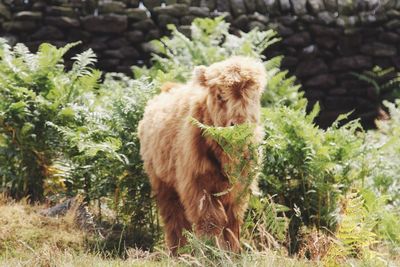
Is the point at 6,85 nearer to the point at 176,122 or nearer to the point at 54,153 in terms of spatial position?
the point at 54,153

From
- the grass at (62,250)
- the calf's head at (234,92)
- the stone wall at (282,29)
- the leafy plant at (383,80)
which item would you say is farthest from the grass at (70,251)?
the leafy plant at (383,80)

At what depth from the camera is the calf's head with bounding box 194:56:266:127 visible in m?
5.68

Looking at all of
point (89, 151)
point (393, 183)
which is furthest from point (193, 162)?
point (393, 183)

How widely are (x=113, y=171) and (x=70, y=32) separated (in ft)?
20.2

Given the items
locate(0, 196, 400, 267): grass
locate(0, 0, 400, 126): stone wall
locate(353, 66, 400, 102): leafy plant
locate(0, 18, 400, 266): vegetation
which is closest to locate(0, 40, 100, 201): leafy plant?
locate(0, 18, 400, 266): vegetation

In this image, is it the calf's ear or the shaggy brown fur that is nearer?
the shaggy brown fur

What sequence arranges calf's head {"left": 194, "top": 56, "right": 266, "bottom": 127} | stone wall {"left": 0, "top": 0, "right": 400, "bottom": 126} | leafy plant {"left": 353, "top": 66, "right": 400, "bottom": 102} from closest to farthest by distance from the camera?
calf's head {"left": 194, "top": 56, "right": 266, "bottom": 127}
stone wall {"left": 0, "top": 0, "right": 400, "bottom": 126}
leafy plant {"left": 353, "top": 66, "right": 400, "bottom": 102}

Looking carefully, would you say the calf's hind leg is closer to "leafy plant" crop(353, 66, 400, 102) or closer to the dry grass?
the dry grass

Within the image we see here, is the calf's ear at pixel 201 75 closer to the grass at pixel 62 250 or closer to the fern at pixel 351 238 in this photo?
the grass at pixel 62 250

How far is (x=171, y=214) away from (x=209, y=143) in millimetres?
1141

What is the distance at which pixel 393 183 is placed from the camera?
8875 millimetres

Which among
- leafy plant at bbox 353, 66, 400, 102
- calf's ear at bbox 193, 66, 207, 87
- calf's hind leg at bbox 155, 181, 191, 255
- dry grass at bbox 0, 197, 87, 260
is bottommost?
leafy plant at bbox 353, 66, 400, 102

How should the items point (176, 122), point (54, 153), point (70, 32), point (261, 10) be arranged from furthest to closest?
point (261, 10) → point (70, 32) → point (54, 153) → point (176, 122)

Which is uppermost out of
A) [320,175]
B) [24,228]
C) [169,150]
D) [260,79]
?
[260,79]
